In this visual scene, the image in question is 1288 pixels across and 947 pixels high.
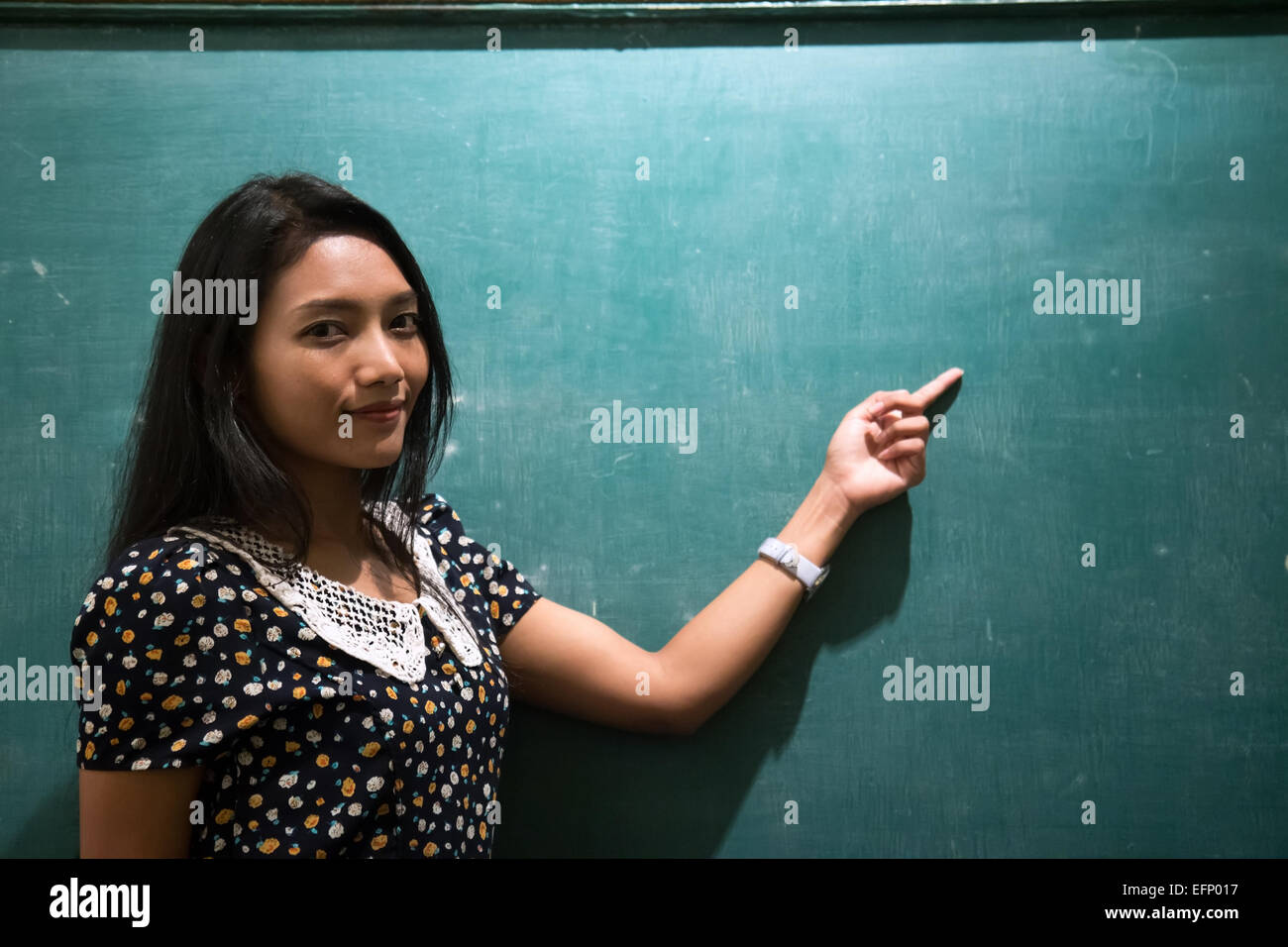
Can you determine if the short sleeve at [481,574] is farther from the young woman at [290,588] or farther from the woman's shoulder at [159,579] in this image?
the woman's shoulder at [159,579]

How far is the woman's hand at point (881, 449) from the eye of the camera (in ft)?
4.72

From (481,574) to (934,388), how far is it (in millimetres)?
725

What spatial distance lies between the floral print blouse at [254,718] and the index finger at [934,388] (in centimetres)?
81

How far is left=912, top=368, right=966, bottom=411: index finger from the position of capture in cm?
145

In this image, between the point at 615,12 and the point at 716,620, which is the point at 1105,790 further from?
the point at 615,12

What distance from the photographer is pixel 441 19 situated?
4.76 feet

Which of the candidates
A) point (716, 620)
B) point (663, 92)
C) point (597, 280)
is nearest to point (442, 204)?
point (597, 280)

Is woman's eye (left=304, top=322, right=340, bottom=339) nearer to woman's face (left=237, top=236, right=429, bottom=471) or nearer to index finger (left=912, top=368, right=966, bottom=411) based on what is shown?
woman's face (left=237, top=236, right=429, bottom=471)

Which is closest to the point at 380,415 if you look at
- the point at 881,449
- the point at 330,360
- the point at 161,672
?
the point at 330,360

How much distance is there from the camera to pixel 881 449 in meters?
1.46

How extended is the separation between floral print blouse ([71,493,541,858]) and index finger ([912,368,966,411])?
2.65 ft

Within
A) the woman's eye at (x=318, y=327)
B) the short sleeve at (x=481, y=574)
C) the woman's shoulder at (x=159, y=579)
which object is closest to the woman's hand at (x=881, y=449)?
the short sleeve at (x=481, y=574)

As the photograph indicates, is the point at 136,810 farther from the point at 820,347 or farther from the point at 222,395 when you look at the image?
the point at 820,347
